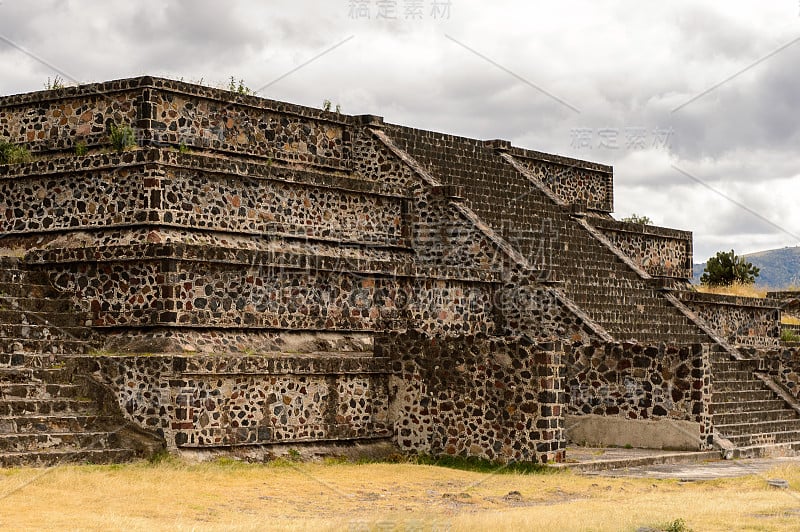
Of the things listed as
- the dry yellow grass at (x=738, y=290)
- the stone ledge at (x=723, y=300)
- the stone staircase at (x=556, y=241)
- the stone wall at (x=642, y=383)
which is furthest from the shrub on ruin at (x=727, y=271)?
the stone wall at (x=642, y=383)

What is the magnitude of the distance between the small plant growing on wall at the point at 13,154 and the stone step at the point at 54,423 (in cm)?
583

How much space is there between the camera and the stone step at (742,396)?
22781 mm

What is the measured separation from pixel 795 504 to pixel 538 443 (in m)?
4.17

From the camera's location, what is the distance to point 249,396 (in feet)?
59.3

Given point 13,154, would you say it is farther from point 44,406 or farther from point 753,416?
point 753,416

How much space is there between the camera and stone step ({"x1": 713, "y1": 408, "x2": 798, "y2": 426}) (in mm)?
22097

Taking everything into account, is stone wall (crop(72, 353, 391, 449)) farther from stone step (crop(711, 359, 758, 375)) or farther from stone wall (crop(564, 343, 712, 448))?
stone step (crop(711, 359, 758, 375))

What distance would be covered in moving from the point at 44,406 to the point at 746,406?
43.7 ft

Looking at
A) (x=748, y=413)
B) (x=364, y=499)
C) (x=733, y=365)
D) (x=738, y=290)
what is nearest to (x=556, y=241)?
(x=733, y=365)

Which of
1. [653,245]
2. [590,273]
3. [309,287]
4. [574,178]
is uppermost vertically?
[574,178]

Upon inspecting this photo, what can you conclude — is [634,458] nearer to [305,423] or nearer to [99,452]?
[305,423]

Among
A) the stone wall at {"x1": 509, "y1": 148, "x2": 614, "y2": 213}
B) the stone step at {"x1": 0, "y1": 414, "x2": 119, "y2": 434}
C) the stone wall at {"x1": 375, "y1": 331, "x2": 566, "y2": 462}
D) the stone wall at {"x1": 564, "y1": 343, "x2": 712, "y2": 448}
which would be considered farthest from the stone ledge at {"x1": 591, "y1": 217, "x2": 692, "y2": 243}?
the stone step at {"x1": 0, "y1": 414, "x2": 119, "y2": 434}

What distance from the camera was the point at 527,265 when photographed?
23172mm

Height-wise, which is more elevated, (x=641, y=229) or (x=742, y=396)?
(x=641, y=229)
